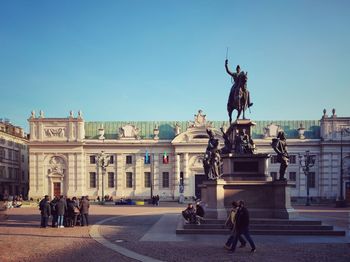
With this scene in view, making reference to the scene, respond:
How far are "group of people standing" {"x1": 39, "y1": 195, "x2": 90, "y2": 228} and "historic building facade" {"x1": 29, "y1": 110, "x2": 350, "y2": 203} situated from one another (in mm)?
41535

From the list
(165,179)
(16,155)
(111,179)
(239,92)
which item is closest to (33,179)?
A: (16,155)

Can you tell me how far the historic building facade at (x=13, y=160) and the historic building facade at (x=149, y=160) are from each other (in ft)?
15.6

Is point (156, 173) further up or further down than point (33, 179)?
further up

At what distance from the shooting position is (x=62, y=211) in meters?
22.1

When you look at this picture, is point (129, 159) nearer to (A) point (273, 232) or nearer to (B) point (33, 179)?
(B) point (33, 179)

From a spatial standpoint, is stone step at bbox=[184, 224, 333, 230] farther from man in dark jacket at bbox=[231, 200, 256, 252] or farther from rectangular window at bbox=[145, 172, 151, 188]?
rectangular window at bbox=[145, 172, 151, 188]

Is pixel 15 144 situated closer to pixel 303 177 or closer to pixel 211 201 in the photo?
pixel 303 177

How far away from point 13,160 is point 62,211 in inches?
2137

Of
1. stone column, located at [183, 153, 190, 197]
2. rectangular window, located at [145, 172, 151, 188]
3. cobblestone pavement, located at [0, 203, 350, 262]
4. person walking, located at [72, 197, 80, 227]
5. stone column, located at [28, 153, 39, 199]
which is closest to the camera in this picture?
cobblestone pavement, located at [0, 203, 350, 262]

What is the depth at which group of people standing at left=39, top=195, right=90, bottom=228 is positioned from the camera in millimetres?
22109

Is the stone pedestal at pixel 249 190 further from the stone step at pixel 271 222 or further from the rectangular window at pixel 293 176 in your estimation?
the rectangular window at pixel 293 176

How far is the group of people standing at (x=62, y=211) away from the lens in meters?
22.1

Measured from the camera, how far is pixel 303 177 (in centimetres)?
6556

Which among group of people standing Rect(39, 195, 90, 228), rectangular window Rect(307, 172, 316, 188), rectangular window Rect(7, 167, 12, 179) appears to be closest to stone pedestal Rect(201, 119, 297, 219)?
group of people standing Rect(39, 195, 90, 228)
